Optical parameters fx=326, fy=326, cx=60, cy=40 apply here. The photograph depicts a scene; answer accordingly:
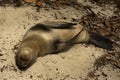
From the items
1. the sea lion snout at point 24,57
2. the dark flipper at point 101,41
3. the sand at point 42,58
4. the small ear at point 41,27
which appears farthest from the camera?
the dark flipper at point 101,41

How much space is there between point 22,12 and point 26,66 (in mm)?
916

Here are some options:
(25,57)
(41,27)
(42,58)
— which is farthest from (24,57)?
(41,27)

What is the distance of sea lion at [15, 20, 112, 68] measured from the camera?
3.32 meters

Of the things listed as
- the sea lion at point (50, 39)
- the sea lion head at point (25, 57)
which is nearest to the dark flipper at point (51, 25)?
the sea lion at point (50, 39)

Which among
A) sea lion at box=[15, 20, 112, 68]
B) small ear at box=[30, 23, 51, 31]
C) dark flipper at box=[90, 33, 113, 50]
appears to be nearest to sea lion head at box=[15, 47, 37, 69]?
sea lion at box=[15, 20, 112, 68]

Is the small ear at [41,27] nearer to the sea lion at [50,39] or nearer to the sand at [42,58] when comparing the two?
the sea lion at [50,39]

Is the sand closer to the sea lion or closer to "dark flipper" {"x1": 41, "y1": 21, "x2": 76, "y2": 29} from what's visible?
the sea lion

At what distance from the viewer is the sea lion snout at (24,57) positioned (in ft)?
10.6

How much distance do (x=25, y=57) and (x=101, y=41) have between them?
3.45 ft

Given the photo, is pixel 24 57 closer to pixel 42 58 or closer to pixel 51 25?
pixel 42 58

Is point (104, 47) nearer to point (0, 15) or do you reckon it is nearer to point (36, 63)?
point (36, 63)

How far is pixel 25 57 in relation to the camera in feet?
10.6

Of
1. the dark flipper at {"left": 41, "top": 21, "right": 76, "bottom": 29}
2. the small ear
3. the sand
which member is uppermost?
the dark flipper at {"left": 41, "top": 21, "right": 76, "bottom": 29}

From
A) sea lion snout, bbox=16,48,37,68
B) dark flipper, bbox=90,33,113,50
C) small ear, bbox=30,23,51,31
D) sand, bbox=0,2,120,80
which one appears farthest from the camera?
dark flipper, bbox=90,33,113,50
